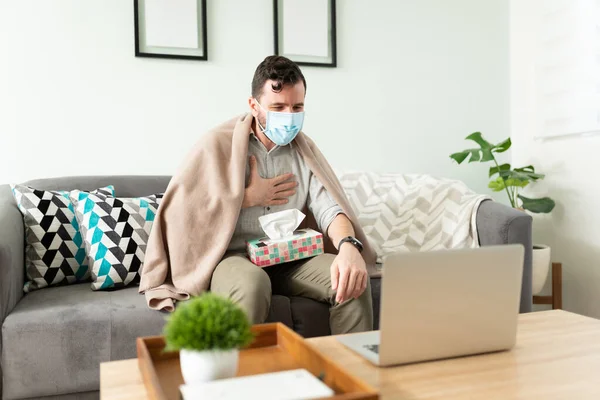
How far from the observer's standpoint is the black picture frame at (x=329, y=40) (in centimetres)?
265

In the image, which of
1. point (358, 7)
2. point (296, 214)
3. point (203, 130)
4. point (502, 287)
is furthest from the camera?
point (358, 7)

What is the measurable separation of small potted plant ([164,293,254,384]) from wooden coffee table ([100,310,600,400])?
123 mm

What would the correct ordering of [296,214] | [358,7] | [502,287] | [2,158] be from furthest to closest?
[358,7] < [2,158] < [296,214] < [502,287]

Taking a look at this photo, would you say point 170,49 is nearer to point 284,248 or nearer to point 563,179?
point 284,248

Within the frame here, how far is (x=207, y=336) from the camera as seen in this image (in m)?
0.86

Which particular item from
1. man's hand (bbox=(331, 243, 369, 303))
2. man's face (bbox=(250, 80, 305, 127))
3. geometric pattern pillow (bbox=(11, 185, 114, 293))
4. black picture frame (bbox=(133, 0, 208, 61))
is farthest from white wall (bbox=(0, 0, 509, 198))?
man's hand (bbox=(331, 243, 369, 303))

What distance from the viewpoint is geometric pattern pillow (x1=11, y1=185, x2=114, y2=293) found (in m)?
A: 1.97

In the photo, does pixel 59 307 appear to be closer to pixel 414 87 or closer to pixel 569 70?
pixel 414 87

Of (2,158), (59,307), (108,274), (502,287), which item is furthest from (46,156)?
(502,287)

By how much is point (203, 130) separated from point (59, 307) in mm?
1114

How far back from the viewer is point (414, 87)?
293 cm

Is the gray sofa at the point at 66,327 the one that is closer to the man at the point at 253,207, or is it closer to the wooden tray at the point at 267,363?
the man at the point at 253,207

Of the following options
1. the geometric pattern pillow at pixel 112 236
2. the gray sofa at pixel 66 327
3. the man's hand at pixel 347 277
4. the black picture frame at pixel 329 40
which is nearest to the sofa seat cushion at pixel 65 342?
the gray sofa at pixel 66 327

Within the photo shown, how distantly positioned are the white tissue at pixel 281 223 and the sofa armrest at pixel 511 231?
0.69 meters
